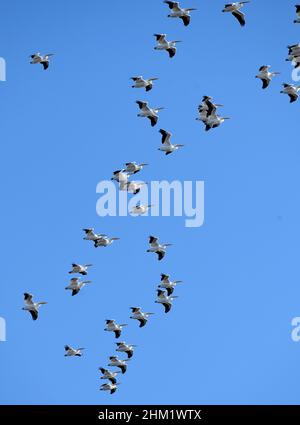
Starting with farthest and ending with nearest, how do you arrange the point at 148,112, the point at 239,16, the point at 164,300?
the point at 164,300, the point at 148,112, the point at 239,16

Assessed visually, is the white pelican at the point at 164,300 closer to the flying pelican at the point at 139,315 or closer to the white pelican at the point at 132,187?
the flying pelican at the point at 139,315

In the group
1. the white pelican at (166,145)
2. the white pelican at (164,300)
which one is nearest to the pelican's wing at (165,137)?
the white pelican at (166,145)

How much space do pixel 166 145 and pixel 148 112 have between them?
1.89m

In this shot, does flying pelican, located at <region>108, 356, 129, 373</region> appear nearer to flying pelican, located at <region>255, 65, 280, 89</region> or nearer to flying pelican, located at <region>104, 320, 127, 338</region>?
flying pelican, located at <region>104, 320, 127, 338</region>

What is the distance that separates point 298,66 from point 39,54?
39.7ft

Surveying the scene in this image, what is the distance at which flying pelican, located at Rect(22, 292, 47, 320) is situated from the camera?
284 feet

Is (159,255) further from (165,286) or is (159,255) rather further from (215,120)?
(215,120)

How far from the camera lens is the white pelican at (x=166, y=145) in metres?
84.6

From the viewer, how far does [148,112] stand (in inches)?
3314

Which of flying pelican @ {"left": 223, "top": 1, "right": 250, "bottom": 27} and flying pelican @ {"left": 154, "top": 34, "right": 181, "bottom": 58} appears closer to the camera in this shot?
flying pelican @ {"left": 223, "top": 1, "right": 250, "bottom": 27}

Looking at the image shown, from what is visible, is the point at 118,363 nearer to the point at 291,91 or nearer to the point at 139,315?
the point at 139,315

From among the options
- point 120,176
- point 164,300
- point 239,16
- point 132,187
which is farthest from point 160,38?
point 164,300

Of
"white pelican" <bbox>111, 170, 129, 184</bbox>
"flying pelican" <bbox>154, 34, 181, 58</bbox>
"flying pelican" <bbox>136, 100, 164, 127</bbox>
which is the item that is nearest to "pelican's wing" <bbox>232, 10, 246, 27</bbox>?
"flying pelican" <bbox>154, 34, 181, 58</bbox>
